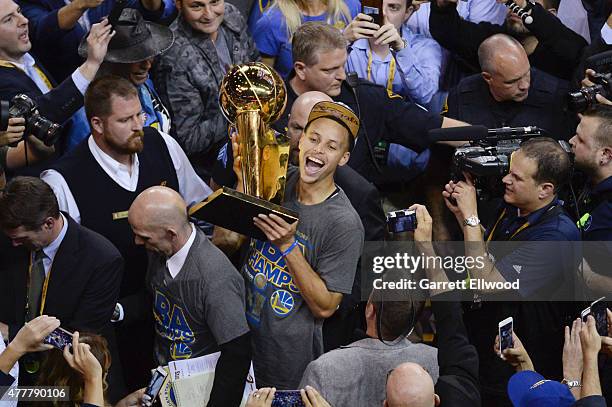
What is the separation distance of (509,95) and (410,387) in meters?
2.13

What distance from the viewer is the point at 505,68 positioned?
5.62 metres

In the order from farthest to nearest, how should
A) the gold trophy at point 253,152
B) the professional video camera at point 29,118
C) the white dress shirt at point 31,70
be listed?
the white dress shirt at point 31,70
the professional video camera at point 29,118
the gold trophy at point 253,152

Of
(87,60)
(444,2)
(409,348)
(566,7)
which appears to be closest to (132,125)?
(87,60)

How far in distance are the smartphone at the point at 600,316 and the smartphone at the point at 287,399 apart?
1.15 meters

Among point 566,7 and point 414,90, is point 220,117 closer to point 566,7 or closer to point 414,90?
point 414,90

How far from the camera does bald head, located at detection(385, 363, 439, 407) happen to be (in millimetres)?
4016

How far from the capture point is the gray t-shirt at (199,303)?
175 inches

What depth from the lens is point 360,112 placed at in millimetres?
5445

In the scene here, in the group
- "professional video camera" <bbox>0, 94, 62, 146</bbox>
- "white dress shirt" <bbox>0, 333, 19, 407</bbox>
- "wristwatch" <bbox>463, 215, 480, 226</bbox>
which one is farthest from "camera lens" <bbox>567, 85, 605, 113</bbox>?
"white dress shirt" <bbox>0, 333, 19, 407</bbox>

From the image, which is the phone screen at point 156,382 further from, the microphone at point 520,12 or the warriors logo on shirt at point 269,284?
the microphone at point 520,12

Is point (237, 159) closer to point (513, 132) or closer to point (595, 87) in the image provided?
point (513, 132)

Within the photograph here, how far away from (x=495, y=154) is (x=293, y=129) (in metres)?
0.87

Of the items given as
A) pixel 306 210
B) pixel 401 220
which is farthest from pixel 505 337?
pixel 306 210

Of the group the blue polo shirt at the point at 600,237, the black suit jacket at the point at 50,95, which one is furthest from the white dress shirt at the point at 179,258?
the blue polo shirt at the point at 600,237
